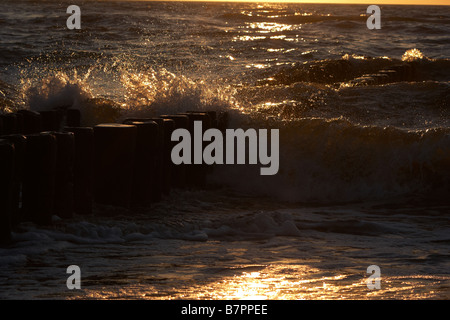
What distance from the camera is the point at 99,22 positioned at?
125ft

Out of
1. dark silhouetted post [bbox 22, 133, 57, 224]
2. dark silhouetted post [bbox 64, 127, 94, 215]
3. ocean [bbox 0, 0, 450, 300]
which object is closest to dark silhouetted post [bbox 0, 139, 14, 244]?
ocean [bbox 0, 0, 450, 300]

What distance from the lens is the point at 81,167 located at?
7.05m

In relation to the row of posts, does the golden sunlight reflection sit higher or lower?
lower

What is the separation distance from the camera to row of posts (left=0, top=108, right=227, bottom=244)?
247 inches

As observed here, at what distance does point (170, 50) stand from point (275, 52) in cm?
410

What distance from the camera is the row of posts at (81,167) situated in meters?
6.26

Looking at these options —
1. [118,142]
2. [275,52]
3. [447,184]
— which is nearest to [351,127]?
[447,184]

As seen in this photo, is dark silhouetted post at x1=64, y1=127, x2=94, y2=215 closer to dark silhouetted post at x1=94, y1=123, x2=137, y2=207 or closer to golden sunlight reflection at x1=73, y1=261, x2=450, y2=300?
dark silhouetted post at x1=94, y1=123, x2=137, y2=207

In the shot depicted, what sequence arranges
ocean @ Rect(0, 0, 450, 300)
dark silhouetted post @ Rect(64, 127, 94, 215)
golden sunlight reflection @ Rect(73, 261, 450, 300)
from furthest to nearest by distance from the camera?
dark silhouetted post @ Rect(64, 127, 94, 215) < ocean @ Rect(0, 0, 450, 300) < golden sunlight reflection @ Rect(73, 261, 450, 300)

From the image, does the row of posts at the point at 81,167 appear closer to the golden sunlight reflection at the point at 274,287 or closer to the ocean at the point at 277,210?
the ocean at the point at 277,210

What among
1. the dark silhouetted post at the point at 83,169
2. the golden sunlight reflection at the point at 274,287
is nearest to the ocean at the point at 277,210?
the golden sunlight reflection at the point at 274,287

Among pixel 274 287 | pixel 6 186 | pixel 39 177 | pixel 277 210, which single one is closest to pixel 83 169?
pixel 39 177

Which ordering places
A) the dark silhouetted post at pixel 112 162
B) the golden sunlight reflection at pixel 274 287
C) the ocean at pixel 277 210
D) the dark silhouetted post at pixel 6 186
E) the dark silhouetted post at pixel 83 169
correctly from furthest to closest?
the dark silhouetted post at pixel 112 162 → the dark silhouetted post at pixel 83 169 → the dark silhouetted post at pixel 6 186 → the ocean at pixel 277 210 → the golden sunlight reflection at pixel 274 287
